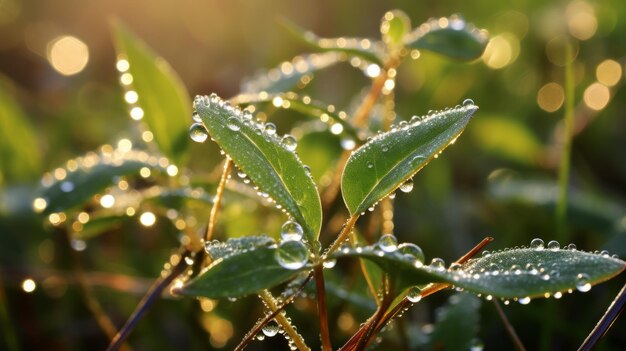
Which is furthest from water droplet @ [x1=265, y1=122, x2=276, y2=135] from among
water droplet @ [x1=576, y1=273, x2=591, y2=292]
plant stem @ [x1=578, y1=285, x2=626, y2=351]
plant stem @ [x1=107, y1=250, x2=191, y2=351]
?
plant stem @ [x1=578, y1=285, x2=626, y2=351]

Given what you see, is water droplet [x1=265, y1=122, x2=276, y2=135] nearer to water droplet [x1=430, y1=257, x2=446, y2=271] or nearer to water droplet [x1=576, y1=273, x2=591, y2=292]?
water droplet [x1=430, y1=257, x2=446, y2=271]

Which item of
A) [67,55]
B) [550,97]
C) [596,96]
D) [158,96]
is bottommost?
[158,96]

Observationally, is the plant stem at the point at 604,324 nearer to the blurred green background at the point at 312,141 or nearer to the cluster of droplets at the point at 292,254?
the blurred green background at the point at 312,141

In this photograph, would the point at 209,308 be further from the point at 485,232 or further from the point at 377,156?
the point at 485,232

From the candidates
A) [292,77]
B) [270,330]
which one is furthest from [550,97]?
[270,330]

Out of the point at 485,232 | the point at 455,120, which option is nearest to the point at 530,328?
the point at 485,232

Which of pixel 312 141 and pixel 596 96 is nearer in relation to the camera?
pixel 312 141

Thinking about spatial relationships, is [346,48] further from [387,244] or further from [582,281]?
[582,281]
